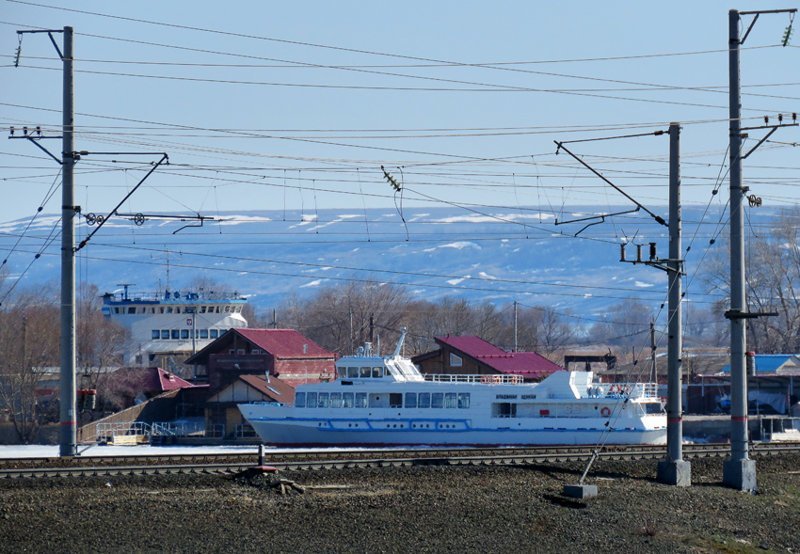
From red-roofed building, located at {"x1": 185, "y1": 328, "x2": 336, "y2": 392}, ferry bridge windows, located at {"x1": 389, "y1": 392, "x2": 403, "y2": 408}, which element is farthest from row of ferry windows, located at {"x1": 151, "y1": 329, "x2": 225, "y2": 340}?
ferry bridge windows, located at {"x1": 389, "y1": 392, "x2": 403, "y2": 408}

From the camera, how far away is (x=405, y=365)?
5972 cm

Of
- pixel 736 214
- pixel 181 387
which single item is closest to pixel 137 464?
pixel 736 214

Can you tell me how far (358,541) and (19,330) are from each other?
60216 mm

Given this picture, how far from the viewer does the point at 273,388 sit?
6956 cm

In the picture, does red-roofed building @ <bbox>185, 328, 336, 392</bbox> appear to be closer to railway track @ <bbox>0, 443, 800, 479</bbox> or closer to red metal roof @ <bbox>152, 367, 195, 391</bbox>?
red metal roof @ <bbox>152, 367, 195, 391</bbox>

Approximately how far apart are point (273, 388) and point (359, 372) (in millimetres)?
12685

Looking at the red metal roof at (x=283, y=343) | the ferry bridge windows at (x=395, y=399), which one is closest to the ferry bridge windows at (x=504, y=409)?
the ferry bridge windows at (x=395, y=399)

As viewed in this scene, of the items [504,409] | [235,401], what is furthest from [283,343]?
[504,409]

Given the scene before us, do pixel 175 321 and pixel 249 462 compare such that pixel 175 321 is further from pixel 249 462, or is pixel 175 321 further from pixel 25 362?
pixel 249 462

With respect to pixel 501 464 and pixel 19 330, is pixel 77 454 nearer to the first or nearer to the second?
pixel 501 464

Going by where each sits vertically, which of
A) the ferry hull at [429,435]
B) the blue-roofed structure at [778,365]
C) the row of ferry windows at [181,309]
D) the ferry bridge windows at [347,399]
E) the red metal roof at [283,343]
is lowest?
the ferry hull at [429,435]

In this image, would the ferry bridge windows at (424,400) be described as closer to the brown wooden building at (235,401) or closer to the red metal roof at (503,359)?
the brown wooden building at (235,401)

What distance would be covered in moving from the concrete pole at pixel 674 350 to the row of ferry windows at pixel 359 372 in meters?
28.4

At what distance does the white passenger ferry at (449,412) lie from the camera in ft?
183
